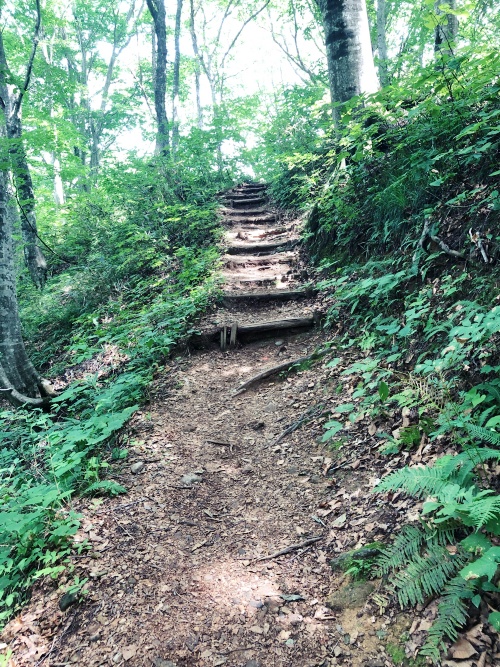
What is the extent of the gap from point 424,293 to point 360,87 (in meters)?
4.69

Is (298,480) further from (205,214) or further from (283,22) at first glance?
(283,22)

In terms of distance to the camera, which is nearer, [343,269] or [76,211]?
[343,269]

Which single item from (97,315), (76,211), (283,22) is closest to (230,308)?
(97,315)

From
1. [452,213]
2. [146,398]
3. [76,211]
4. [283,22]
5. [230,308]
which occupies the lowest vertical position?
[146,398]

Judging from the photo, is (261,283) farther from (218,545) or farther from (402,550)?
(402,550)

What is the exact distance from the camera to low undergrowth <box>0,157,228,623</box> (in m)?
2.96

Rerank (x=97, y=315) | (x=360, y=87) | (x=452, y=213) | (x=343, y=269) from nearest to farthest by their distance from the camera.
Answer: (x=452, y=213), (x=343, y=269), (x=360, y=87), (x=97, y=315)

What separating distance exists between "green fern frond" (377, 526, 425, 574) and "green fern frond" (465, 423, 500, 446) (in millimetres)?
612

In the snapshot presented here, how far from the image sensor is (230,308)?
668 centimetres

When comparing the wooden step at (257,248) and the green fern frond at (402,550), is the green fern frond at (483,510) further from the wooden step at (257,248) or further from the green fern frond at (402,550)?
the wooden step at (257,248)

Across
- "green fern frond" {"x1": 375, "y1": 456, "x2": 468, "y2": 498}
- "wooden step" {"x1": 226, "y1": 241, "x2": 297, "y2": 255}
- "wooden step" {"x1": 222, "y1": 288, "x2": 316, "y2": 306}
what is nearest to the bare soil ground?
"green fern frond" {"x1": 375, "y1": 456, "x2": 468, "y2": 498}

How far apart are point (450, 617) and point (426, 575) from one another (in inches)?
7.9

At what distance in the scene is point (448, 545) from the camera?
76.7 inches

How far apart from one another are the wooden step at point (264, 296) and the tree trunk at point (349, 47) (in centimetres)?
321
